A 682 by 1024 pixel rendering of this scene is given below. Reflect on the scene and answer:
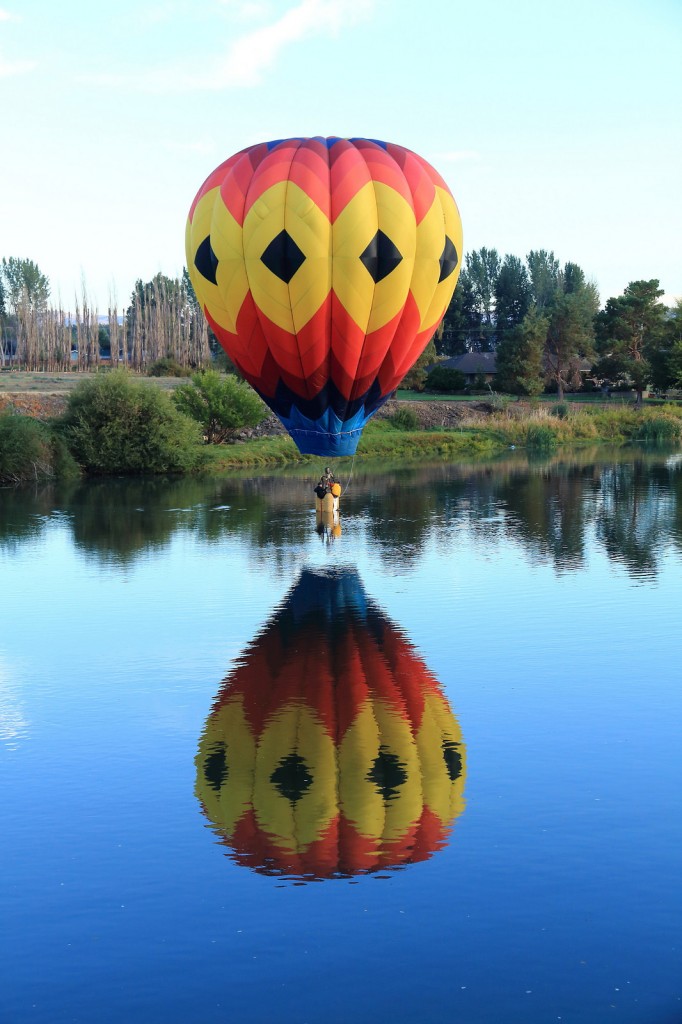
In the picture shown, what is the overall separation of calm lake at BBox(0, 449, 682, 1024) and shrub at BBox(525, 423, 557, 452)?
36645 mm

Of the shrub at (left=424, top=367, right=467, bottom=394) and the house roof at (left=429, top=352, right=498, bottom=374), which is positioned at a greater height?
the house roof at (left=429, top=352, right=498, bottom=374)

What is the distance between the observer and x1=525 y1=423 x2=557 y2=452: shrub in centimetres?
6581

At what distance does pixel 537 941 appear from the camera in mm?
10484

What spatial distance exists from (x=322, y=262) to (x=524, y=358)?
60.7 m

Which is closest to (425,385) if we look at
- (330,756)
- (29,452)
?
(29,452)

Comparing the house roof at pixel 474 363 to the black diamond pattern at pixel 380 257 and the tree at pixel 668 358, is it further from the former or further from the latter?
the black diamond pattern at pixel 380 257

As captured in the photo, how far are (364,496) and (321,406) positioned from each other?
16.6m

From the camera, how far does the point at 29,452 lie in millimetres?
50156

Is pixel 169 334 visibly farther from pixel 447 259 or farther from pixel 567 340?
pixel 447 259

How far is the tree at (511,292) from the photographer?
11525cm

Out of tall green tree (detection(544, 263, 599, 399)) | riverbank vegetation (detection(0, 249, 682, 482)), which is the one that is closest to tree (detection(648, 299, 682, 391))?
riverbank vegetation (detection(0, 249, 682, 482))

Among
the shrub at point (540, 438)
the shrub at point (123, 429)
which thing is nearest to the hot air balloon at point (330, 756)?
the shrub at point (123, 429)

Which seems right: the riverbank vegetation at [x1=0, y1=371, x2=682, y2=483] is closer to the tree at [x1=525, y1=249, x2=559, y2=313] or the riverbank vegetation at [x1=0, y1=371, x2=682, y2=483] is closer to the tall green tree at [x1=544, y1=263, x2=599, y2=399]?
the tall green tree at [x1=544, y1=263, x2=599, y2=399]

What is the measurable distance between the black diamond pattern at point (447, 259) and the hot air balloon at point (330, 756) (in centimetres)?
849
